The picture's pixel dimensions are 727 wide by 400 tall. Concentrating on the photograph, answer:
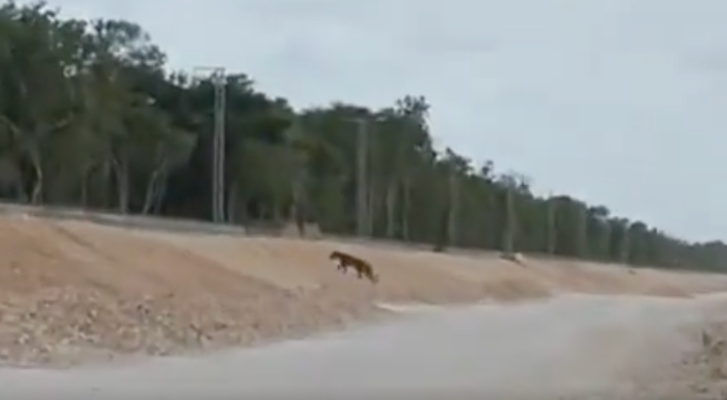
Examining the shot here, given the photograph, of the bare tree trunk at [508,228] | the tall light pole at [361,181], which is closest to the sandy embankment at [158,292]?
the tall light pole at [361,181]

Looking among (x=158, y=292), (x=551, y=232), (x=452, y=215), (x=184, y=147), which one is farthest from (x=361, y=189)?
(x=158, y=292)

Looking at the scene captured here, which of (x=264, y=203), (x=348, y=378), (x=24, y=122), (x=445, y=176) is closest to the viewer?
(x=348, y=378)

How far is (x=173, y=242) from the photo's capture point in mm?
29750

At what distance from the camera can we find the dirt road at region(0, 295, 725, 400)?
13.7m

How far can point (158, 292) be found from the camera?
22719 mm

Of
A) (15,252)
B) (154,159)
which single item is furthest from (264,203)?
(15,252)

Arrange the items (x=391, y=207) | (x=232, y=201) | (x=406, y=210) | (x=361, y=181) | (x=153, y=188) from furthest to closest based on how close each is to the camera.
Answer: (x=406, y=210), (x=391, y=207), (x=361, y=181), (x=232, y=201), (x=153, y=188)

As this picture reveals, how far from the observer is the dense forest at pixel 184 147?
188 ft

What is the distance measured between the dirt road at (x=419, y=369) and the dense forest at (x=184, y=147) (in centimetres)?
3279

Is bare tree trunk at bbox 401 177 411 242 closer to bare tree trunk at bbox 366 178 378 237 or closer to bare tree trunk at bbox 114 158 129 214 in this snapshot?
bare tree trunk at bbox 366 178 378 237

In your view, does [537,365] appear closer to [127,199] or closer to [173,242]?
[173,242]

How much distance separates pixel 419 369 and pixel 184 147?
159ft

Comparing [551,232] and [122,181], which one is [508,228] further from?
[122,181]

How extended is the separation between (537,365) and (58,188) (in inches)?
1804
